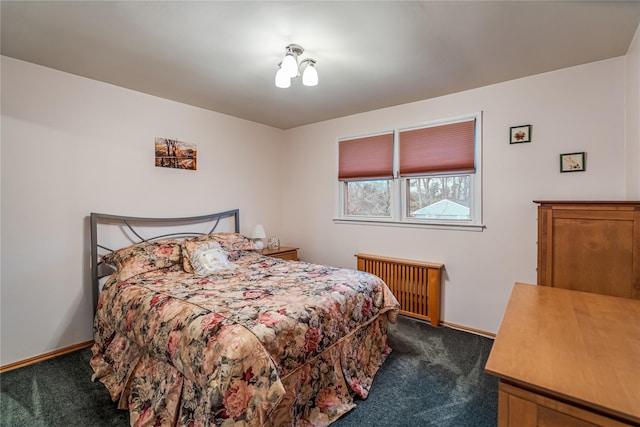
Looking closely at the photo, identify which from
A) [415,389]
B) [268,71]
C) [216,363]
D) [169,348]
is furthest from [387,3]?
[415,389]

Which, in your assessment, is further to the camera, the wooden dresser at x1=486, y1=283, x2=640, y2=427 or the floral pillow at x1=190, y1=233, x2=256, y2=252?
the floral pillow at x1=190, y1=233, x2=256, y2=252

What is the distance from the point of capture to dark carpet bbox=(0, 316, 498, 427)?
1759 millimetres

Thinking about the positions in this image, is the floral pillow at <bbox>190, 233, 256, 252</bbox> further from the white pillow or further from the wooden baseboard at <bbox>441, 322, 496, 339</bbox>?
the wooden baseboard at <bbox>441, 322, 496, 339</bbox>

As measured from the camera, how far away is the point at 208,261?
2682mm

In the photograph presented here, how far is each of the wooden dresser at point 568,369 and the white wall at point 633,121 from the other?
48.3 inches

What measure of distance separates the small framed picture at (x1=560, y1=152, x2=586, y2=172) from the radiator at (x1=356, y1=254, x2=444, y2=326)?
138cm

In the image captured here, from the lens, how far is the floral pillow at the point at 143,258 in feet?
8.08

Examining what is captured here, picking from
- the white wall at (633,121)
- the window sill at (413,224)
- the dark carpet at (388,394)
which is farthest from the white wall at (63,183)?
the white wall at (633,121)

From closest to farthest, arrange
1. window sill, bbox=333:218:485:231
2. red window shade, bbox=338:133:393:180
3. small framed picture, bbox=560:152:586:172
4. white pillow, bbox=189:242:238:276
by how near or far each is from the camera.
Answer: small framed picture, bbox=560:152:586:172 → white pillow, bbox=189:242:238:276 → window sill, bbox=333:218:485:231 → red window shade, bbox=338:133:393:180

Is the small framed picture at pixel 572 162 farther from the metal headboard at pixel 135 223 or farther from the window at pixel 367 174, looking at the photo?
the metal headboard at pixel 135 223

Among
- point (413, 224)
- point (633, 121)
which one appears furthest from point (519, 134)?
point (413, 224)

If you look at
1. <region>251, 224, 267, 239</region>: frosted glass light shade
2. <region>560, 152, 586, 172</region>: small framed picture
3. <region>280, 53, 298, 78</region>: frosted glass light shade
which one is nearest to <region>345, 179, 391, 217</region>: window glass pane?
<region>251, 224, 267, 239</region>: frosted glass light shade

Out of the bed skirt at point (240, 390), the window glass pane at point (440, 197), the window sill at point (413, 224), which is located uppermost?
the window glass pane at point (440, 197)

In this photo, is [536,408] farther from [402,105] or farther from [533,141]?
[402,105]
